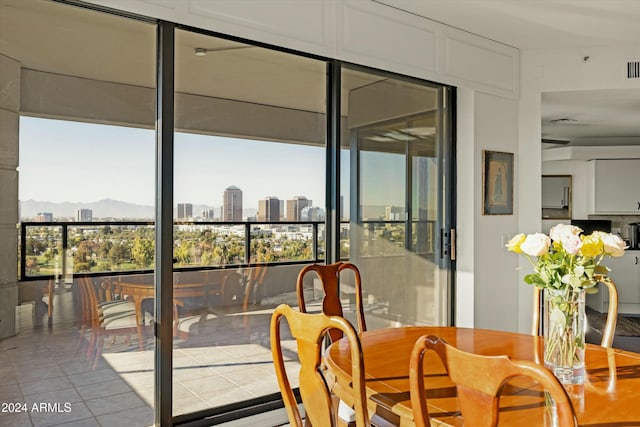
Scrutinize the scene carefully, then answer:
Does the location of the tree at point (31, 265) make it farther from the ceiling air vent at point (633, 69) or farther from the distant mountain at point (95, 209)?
the ceiling air vent at point (633, 69)

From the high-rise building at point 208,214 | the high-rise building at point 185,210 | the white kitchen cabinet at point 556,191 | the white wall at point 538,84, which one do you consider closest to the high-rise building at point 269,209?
the high-rise building at point 208,214

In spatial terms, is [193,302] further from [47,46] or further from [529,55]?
[529,55]

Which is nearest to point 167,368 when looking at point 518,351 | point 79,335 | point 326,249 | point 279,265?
point 79,335

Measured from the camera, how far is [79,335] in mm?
2580

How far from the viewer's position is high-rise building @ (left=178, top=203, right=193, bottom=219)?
9.54ft

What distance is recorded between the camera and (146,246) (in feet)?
9.12

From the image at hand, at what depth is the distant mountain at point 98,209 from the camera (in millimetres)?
2432

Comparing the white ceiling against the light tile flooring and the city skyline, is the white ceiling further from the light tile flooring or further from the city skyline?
the light tile flooring

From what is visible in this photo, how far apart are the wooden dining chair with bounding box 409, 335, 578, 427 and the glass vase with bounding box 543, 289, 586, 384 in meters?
0.71

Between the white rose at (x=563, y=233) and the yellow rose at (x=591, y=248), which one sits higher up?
the white rose at (x=563, y=233)

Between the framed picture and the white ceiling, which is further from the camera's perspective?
the framed picture

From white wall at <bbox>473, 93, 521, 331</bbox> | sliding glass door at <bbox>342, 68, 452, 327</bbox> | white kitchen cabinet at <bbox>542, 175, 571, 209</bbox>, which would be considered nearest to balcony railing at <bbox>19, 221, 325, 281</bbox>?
sliding glass door at <bbox>342, 68, 452, 327</bbox>

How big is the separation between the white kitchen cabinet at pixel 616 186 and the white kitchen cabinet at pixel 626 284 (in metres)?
0.78

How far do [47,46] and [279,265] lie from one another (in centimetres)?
178
